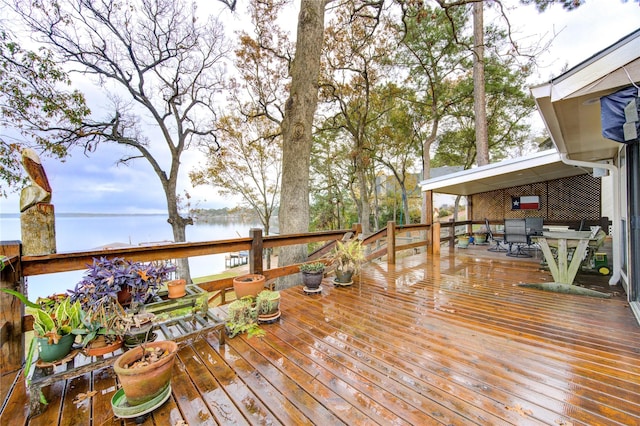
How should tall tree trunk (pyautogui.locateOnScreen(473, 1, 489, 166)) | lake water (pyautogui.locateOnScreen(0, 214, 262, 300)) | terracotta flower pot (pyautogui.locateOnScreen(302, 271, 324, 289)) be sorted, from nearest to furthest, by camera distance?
1. terracotta flower pot (pyautogui.locateOnScreen(302, 271, 324, 289))
2. lake water (pyautogui.locateOnScreen(0, 214, 262, 300))
3. tall tree trunk (pyautogui.locateOnScreen(473, 1, 489, 166))

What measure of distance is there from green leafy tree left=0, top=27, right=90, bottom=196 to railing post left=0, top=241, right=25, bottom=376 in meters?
6.27

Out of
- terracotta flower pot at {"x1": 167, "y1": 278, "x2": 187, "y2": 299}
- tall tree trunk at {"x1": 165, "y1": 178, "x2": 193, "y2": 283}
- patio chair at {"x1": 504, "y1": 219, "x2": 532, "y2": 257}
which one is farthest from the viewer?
tall tree trunk at {"x1": 165, "y1": 178, "x2": 193, "y2": 283}

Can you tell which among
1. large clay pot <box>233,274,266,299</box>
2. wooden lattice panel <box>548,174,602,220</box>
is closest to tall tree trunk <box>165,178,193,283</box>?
large clay pot <box>233,274,266,299</box>

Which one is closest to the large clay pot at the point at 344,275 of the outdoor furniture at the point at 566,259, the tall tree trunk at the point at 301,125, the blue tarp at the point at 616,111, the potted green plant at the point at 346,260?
the potted green plant at the point at 346,260

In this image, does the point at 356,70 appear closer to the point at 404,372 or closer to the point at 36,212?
the point at 36,212

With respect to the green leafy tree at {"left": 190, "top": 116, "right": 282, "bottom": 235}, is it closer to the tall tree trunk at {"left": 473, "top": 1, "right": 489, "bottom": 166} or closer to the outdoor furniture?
the tall tree trunk at {"left": 473, "top": 1, "right": 489, "bottom": 166}

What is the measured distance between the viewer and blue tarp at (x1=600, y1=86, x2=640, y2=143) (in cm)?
206

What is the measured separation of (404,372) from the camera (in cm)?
184

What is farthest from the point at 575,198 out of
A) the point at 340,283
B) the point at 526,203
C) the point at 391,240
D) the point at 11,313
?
the point at 11,313

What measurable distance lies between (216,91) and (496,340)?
1141 centimetres

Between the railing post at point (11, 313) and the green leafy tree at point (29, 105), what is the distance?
20.6 feet

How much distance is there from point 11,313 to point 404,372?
2859 millimetres

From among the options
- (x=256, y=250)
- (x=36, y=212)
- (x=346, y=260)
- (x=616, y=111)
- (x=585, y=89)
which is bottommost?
(x=346, y=260)

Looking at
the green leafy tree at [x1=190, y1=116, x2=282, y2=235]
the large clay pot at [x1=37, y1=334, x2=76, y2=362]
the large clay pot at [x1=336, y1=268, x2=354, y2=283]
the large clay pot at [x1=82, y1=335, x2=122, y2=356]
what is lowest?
the large clay pot at [x1=336, y1=268, x2=354, y2=283]
